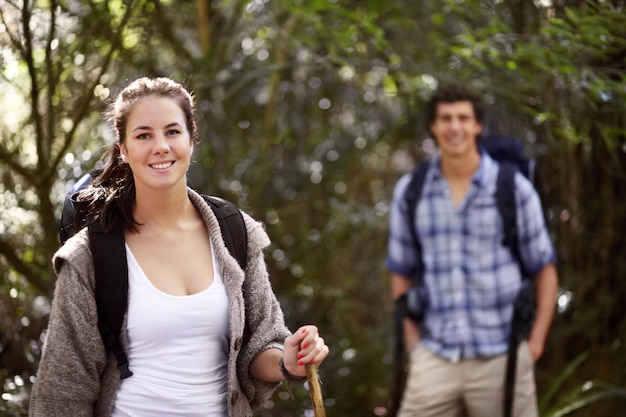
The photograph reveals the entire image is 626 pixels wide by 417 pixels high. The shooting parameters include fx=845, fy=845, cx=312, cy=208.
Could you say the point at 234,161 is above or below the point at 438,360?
above

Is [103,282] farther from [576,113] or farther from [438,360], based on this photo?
[576,113]

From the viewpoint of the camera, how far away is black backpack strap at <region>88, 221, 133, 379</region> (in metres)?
2.23

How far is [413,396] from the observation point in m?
4.12

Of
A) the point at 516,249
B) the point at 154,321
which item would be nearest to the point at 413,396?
the point at 516,249

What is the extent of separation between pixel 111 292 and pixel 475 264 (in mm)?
2217

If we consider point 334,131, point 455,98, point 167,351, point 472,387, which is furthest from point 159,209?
point 334,131

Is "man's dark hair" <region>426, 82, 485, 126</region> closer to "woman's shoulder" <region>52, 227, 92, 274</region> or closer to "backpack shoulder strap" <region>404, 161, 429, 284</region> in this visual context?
"backpack shoulder strap" <region>404, 161, 429, 284</region>

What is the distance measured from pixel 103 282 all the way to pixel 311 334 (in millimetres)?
568

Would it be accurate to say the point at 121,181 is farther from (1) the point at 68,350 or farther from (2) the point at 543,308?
(2) the point at 543,308

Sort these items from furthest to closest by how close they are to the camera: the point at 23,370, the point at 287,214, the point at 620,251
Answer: the point at 287,214, the point at 620,251, the point at 23,370

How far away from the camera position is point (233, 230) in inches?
99.5

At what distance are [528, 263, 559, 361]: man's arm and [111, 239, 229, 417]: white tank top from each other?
87.2 inches

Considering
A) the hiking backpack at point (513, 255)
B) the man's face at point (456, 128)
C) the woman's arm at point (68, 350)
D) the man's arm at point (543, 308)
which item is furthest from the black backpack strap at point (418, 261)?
the woman's arm at point (68, 350)

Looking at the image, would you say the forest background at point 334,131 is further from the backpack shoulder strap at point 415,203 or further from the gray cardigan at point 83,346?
the gray cardigan at point 83,346
